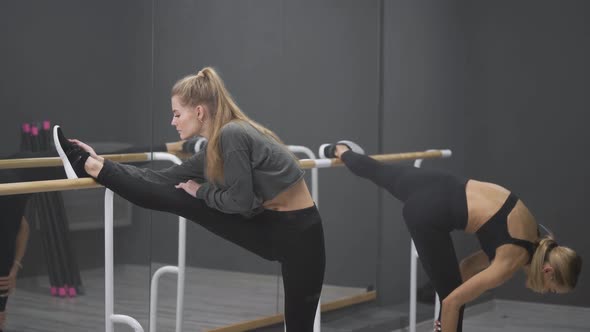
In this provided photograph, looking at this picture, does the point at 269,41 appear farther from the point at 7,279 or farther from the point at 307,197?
the point at 7,279

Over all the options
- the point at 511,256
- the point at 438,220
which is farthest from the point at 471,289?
the point at 438,220

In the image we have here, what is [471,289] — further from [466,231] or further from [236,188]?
[236,188]

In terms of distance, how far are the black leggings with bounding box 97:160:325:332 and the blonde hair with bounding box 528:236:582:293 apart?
90 centimetres

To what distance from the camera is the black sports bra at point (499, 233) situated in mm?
3416

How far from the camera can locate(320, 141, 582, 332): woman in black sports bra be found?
131 inches

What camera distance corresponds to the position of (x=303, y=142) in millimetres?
4301

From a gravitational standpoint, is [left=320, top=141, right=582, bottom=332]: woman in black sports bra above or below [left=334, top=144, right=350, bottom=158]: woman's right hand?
below

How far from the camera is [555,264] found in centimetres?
332

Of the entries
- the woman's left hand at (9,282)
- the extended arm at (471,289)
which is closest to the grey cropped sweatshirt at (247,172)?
the woman's left hand at (9,282)

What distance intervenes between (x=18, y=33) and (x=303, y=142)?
1641mm

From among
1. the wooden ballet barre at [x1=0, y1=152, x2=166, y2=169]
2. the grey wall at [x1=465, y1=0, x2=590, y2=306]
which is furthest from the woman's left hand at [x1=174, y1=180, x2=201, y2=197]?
the grey wall at [x1=465, y1=0, x2=590, y2=306]

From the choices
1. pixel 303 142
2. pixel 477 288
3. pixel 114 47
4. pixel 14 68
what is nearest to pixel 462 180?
pixel 477 288

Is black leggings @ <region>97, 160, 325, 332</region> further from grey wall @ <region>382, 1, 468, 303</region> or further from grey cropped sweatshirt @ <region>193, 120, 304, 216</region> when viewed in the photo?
grey wall @ <region>382, 1, 468, 303</region>

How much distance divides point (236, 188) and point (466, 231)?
1.28 m
